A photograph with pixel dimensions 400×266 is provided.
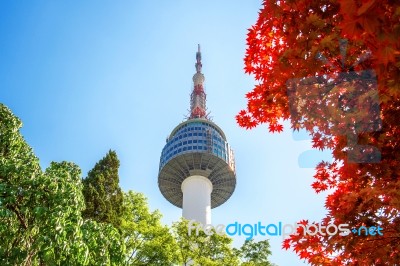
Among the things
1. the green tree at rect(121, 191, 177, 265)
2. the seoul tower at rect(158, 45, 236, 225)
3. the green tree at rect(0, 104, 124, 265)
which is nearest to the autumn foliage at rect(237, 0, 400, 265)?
the green tree at rect(0, 104, 124, 265)

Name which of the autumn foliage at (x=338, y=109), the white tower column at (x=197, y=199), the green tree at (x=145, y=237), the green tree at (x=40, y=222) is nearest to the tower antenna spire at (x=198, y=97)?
the white tower column at (x=197, y=199)

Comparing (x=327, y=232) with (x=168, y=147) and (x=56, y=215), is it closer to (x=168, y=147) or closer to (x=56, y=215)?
(x=56, y=215)

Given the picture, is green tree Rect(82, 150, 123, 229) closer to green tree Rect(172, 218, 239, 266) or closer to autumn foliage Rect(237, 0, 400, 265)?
green tree Rect(172, 218, 239, 266)

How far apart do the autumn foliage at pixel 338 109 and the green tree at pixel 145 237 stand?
14787 millimetres

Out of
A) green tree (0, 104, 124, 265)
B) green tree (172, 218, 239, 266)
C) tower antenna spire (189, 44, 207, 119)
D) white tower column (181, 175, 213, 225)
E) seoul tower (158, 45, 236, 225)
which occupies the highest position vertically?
tower antenna spire (189, 44, 207, 119)

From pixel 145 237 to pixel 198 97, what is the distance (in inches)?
1983

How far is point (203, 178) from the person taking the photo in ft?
212

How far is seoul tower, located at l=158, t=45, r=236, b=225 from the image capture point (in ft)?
204

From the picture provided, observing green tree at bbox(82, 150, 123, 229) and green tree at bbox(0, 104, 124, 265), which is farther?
green tree at bbox(82, 150, 123, 229)

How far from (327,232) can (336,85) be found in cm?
295

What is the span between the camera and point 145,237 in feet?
76.3

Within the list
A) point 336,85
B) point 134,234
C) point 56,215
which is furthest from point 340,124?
point 134,234

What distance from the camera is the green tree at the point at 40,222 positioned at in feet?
26.9

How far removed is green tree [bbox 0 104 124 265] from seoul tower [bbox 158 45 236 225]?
2030 inches
